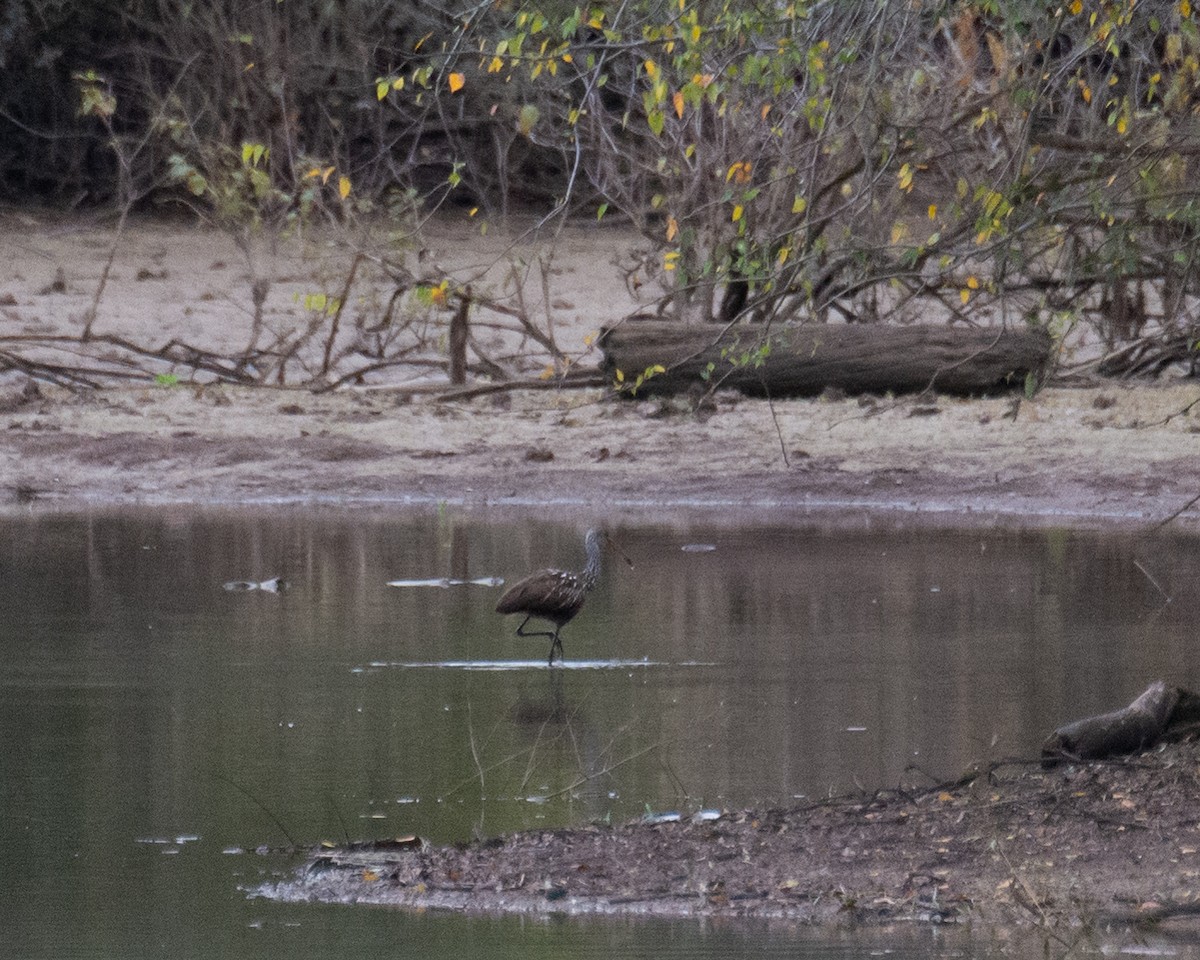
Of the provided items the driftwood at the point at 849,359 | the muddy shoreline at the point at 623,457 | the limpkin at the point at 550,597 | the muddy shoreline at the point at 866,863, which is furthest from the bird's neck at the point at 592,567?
the driftwood at the point at 849,359

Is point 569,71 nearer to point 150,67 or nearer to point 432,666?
point 150,67

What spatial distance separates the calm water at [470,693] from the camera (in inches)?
234

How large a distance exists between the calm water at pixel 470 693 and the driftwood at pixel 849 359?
3.19m

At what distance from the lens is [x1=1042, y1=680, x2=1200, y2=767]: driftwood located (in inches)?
282

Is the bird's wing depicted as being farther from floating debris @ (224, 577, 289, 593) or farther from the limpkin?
floating debris @ (224, 577, 289, 593)

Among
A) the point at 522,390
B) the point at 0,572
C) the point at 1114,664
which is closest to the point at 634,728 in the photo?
the point at 1114,664

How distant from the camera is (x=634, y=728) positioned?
326 inches

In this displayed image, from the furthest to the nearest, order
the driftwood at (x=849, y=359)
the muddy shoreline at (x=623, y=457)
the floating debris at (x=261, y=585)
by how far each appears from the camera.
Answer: the driftwood at (x=849, y=359) → the muddy shoreline at (x=623, y=457) → the floating debris at (x=261, y=585)

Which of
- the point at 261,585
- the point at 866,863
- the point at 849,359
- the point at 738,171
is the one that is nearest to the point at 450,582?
the point at 261,585

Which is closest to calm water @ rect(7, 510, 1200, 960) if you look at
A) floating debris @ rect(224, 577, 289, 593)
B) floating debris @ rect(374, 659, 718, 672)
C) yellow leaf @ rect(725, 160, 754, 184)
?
→ floating debris @ rect(374, 659, 718, 672)

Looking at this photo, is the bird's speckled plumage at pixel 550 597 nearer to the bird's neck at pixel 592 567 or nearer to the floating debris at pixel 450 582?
the bird's neck at pixel 592 567

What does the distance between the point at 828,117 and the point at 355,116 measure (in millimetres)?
21458

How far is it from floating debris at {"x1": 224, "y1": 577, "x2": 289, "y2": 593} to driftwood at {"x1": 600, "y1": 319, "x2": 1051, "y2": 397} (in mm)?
5559

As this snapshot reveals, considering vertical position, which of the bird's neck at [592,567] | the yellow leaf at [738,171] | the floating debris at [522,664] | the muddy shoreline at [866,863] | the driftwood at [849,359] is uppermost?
the yellow leaf at [738,171]
